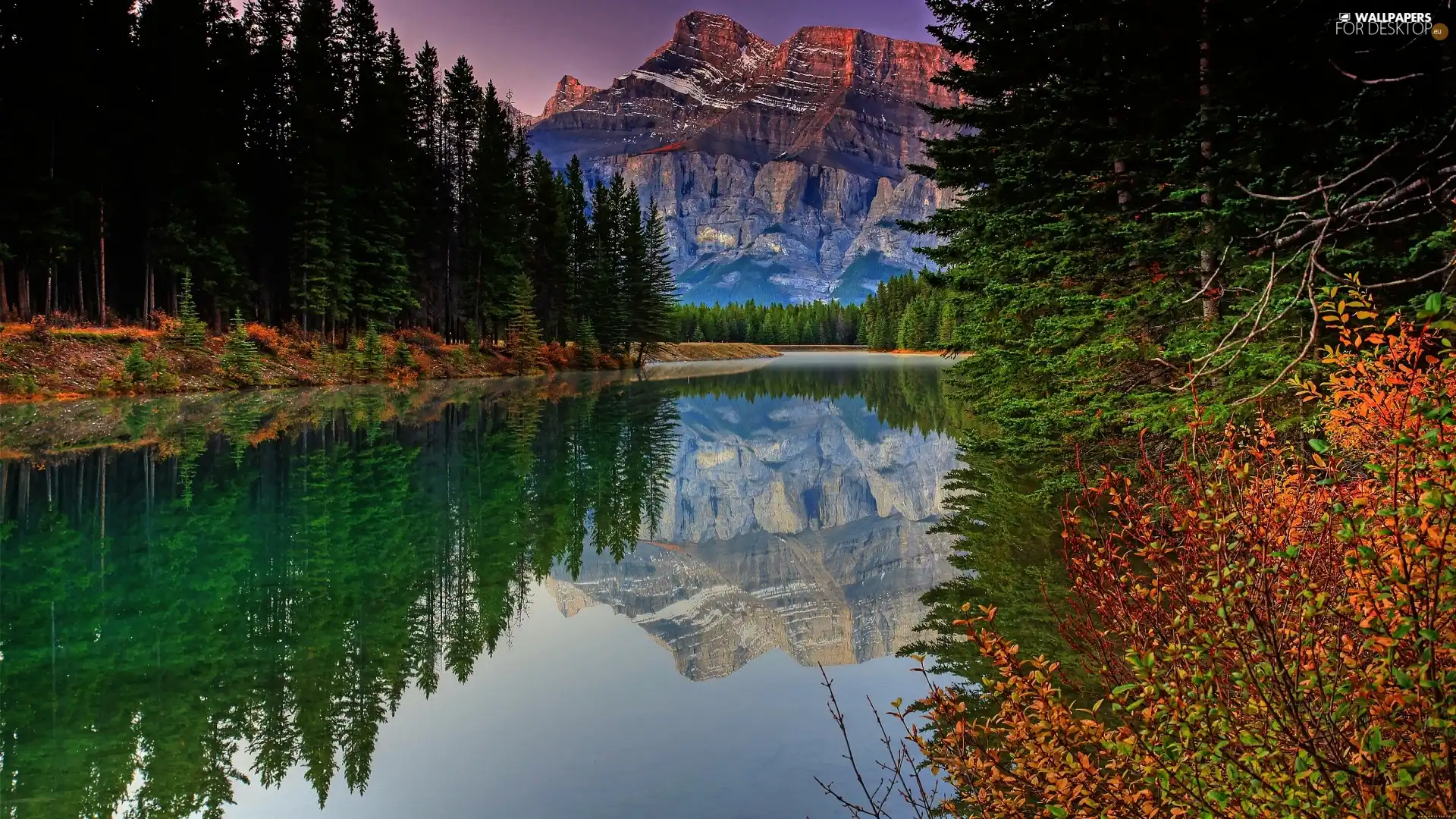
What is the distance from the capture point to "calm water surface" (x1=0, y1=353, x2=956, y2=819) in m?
5.95

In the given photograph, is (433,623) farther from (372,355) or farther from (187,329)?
(372,355)

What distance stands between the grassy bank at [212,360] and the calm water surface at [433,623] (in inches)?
347

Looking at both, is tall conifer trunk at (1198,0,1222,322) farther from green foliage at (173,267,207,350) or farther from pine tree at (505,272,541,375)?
pine tree at (505,272,541,375)

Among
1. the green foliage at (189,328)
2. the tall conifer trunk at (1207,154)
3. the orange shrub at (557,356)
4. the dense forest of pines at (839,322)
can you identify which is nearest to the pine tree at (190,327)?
the green foliage at (189,328)

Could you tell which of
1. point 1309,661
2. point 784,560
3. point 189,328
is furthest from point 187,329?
point 1309,661

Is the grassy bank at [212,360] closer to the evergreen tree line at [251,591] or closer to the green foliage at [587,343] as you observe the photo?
the green foliage at [587,343]

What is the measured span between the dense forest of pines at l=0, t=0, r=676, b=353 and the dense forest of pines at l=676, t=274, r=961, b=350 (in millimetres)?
57679

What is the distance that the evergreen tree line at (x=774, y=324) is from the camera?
15538cm

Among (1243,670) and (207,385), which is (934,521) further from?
(207,385)

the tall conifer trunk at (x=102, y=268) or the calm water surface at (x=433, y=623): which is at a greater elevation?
the tall conifer trunk at (x=102, y=268)

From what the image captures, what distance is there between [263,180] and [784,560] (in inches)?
1713

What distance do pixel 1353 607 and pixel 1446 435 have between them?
824mm

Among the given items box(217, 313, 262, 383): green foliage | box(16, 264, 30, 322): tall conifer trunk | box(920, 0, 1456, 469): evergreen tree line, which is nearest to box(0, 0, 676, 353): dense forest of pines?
box(16, 264, 30, 322): tall conifer trunk

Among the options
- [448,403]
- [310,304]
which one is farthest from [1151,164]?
[310,304]
